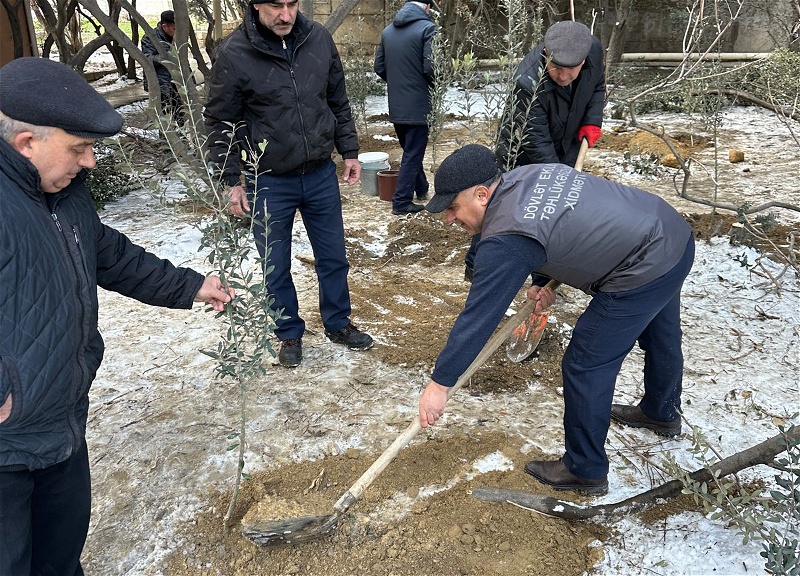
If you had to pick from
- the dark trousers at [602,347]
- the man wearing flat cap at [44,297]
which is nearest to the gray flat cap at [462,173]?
the dark trousers at [602,347]

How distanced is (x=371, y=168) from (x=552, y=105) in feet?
9.58

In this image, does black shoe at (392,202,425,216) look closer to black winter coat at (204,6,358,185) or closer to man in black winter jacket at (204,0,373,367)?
man in black winter jacket at (204,0,373,367)

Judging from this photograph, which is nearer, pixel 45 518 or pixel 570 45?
pixel 45 518

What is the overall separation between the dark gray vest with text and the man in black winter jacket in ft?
4.40

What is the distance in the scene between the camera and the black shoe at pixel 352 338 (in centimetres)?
384

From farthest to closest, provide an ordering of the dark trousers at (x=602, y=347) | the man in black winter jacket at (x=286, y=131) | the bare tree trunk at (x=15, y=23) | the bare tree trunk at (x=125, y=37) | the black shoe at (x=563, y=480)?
the bare tree trunk at (x=15, y=23)
the bare tree trunk at (x=125, y=37)
the man in black winter jacket at (x=286, y=131)
the black shoe at (x=563, y=480)
the dark trousers at (x=602, y=347)

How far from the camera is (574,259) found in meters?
2.25

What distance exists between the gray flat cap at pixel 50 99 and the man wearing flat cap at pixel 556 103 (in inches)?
109

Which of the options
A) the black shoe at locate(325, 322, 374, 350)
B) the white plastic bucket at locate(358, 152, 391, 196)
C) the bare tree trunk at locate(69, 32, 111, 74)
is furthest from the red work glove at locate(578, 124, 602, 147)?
the bare tree trunk at locate(69, 32, 111, 74)

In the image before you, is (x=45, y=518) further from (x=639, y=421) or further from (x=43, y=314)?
(x=639, y=421)

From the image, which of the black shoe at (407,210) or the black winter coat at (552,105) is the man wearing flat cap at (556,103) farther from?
the black shoe at (407,210)

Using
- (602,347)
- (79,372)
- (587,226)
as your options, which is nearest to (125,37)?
(79,372)

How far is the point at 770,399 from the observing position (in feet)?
10.8

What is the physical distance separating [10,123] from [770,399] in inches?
139
